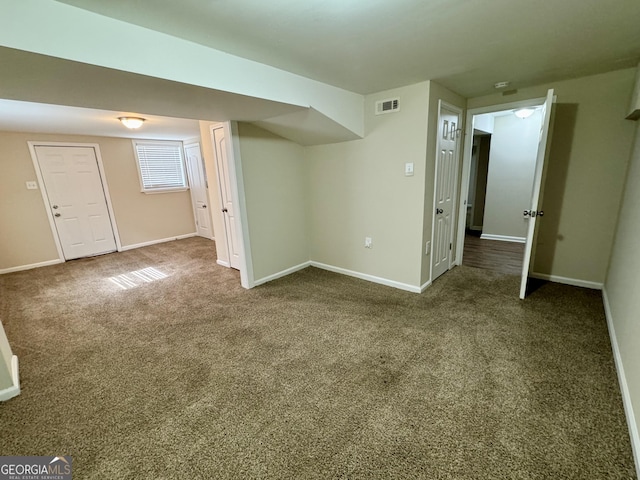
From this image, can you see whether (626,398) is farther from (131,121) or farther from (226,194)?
(131,121)

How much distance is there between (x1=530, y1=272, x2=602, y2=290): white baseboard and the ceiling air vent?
9.03ft

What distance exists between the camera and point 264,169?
358cm

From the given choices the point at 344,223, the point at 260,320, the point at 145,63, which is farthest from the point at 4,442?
the point at 344,223

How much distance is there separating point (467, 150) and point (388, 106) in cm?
148

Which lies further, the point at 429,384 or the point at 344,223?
the point at 344,223

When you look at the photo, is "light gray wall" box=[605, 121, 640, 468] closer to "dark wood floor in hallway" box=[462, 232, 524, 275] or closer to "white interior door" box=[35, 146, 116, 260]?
"dark wood floor in hallway" box=[462, 232, 524, 275]

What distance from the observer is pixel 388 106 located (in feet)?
9.86

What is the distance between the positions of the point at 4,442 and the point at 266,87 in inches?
111

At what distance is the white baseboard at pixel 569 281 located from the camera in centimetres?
314

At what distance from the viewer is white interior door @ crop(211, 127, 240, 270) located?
12.1 ft

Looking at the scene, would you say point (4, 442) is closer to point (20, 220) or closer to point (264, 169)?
point (264, 169)

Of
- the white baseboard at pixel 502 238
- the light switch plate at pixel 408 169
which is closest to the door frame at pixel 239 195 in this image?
the light switch plate at pixel 408 169

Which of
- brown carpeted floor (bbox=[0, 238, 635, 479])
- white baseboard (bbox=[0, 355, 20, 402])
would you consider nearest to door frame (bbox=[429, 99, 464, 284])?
brown carpeted floor (bbox=[0, 238, 635, 479])

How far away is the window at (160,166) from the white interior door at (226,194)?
2.85 metres
